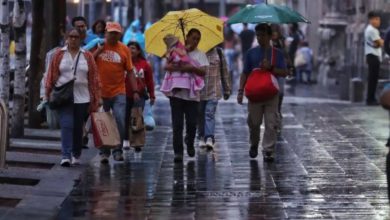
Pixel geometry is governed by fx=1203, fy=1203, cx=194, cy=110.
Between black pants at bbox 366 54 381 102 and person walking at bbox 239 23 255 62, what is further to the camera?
person walking at bbox 239 23 255 62

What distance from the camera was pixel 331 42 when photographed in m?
39.4

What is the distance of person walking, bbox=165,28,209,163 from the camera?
14930 millimetres

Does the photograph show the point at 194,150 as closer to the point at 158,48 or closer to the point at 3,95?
the point at 158,48

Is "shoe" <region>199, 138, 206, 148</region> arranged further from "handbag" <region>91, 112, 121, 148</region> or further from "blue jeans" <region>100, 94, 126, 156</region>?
"handbag" <region>91, 112, 121, 148</region>

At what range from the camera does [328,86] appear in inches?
1373

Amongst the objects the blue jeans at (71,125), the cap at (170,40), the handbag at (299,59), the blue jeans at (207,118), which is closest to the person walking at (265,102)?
the cap at (170,40)

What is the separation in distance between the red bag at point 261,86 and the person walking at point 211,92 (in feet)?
5.14

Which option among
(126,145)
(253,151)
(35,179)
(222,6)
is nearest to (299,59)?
(126,145)

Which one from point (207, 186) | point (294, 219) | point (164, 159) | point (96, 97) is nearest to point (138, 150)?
point (164, 159)

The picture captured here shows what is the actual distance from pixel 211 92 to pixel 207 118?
1.19 ft

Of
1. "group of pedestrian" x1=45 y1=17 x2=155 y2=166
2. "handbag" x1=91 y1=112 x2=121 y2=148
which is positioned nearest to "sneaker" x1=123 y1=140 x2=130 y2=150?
"group of pedestrian" x1=45 y1=17 x2=155 y2=166

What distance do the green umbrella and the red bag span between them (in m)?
0.53

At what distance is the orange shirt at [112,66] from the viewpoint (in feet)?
49.8

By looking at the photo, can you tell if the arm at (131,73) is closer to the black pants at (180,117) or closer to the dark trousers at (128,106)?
the dark trousers at (128,106)
